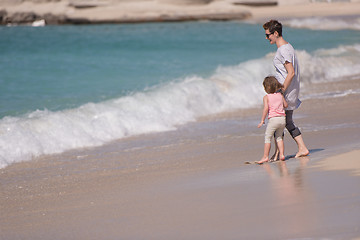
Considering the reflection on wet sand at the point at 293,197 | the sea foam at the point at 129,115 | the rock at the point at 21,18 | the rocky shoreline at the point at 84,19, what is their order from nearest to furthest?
1. the reflection on wet sand at the point at 293,197
2. the sea foam at the point at 129,115
3. the rock at the point at 21,18
4. the rocky shoreline at the point at 84,19

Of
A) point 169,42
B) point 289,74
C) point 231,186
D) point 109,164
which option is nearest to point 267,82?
point 289,74

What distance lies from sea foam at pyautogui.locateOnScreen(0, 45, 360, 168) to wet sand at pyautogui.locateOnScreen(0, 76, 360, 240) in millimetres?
628

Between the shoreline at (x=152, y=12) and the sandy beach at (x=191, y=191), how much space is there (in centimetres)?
5553

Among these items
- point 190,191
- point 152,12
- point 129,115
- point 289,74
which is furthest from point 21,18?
point 190,191

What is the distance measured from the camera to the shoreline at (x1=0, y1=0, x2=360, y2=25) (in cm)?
6342

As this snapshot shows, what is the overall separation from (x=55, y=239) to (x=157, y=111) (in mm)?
6902

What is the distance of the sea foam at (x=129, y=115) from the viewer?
900 cm

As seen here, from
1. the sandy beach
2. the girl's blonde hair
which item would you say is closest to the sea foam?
the sandy beach

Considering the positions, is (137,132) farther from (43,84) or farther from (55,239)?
(43,84)

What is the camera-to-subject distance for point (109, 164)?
7.52 metres

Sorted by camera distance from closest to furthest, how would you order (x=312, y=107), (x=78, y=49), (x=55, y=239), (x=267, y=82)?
1. (x=55, y=239)
2. (x=267, y=82)
3. (x=312, y=107)
4. (x=78, y=49)

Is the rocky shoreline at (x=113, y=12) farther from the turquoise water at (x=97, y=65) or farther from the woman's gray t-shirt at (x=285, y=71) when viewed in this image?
the woman's gray t-shirt at (x=285, y=71)

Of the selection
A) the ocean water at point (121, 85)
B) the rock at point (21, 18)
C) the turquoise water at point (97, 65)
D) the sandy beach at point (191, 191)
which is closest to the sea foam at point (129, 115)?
the ocean water at point (121, 85)

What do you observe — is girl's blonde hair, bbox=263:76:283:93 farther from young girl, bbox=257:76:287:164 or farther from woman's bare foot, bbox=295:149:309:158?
woman's bare foot, bbox=295:149:309:158
